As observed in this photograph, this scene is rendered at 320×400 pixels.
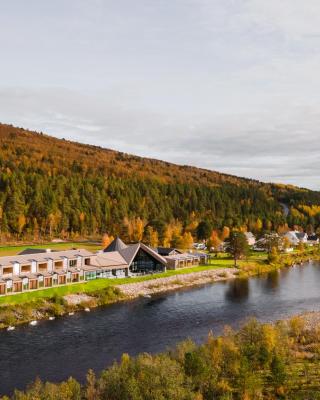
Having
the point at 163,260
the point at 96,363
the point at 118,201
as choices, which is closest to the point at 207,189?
the point at 118,201

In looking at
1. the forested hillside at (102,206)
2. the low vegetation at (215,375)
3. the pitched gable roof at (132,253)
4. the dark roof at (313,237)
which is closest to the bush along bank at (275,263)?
the pitched gable roof at (132,253)

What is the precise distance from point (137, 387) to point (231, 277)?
6584cm

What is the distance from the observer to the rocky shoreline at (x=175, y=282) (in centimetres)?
7150

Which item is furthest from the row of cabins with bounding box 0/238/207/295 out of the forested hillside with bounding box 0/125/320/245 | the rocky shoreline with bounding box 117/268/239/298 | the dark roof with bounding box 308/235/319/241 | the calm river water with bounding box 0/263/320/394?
the dark roof with bounding box 308/235/319/241

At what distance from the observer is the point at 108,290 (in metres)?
67.1

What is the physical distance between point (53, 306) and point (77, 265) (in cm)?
1817

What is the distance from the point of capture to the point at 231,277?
90188 mm

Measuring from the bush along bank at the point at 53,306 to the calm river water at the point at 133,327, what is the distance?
1952 millimetres

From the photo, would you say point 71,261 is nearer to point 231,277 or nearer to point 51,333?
point 51,333

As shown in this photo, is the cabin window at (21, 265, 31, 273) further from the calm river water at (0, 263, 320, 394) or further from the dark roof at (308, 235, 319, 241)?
the dark roof at (308, 235, 319, 241)

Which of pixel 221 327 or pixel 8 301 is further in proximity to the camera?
pixel 8 301

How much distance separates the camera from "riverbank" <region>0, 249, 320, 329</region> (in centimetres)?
5444

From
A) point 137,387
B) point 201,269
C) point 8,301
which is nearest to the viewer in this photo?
point 137,387

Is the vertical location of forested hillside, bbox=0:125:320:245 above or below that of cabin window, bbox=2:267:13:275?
above
